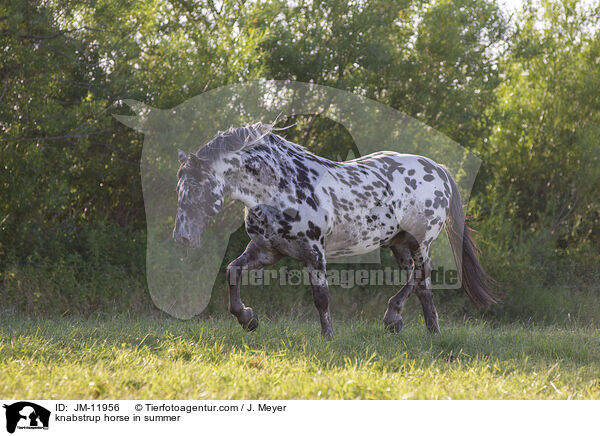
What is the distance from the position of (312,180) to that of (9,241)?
4832 mm

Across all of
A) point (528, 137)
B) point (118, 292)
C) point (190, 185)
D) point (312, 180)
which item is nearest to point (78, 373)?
point (190, 185)

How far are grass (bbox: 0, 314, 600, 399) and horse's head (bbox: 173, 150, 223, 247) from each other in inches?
35.8

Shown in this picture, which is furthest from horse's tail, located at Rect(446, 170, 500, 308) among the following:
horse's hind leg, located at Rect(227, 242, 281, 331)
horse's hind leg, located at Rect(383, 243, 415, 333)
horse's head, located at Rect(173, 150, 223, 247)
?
horse's head, located at Rect(173, 150, 223, 247)

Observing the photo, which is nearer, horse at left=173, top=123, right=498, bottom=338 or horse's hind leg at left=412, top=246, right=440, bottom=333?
horse at left=173, top=123, right=498, bottom=338

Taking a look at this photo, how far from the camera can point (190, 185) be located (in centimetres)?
427

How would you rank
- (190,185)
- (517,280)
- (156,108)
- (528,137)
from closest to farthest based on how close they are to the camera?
(190,185)
(156,108)
(517,280)
(528,137)

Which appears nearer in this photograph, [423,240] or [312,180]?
[312,180]

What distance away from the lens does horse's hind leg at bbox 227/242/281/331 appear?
4.69 meters

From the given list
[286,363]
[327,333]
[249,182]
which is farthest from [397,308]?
[249,182]

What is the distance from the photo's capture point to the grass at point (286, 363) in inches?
130

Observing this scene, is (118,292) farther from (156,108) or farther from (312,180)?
(312,180)
